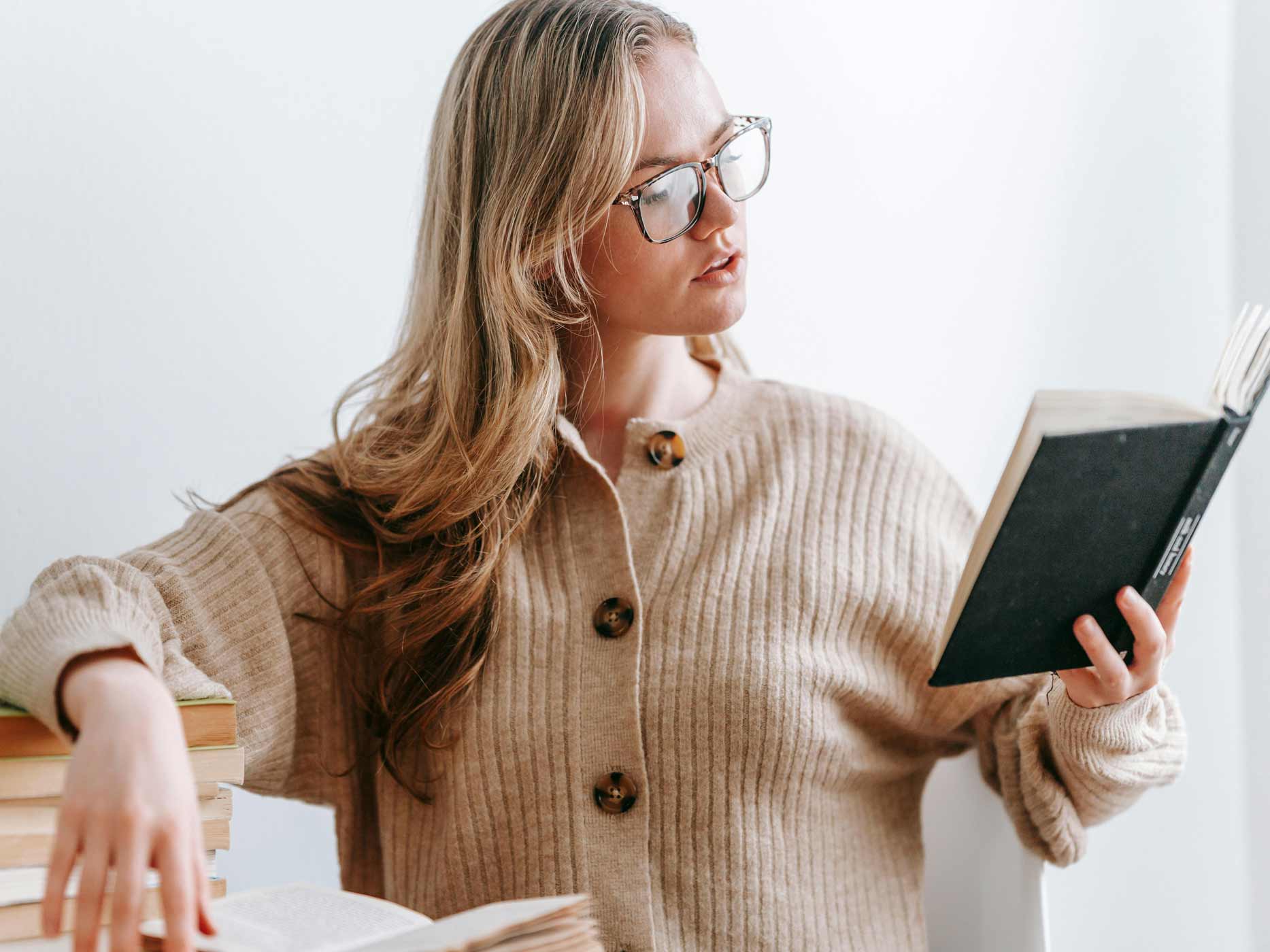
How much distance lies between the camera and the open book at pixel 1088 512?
940 millimetres

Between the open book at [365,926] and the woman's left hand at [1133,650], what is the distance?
0.49 m

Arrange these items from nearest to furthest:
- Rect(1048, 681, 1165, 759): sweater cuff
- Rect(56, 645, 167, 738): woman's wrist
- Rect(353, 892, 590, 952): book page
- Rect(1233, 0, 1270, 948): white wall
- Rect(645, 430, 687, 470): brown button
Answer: Rect(353, 892, 590, 952): book page < Rect(56, 645, 167, 738): woman's wrist < Rect(1048, 681, 1165, 759): sweater cuff < Rect(645, 430, 687, 470): brown button < Rect(1233, 0, 1270, 948): white wall

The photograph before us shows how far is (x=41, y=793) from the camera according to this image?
87 cm

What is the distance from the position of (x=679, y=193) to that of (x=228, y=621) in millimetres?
580

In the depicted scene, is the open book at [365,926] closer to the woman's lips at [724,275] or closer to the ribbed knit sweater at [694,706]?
the ribbed knit sweater at [694,706]

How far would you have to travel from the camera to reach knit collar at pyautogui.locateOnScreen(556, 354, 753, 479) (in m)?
1.30

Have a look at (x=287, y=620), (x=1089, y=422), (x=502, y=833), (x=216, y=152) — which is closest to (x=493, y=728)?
(x=502, y=833)

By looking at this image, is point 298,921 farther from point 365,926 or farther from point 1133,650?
point 1133,650

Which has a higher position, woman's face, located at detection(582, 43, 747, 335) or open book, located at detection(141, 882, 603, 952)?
woman's face, located at detection(582, 43, 747, 335)

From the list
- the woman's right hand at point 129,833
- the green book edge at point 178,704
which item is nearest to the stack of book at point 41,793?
the green book edge at point 178,704

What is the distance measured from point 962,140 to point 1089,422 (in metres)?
0.82

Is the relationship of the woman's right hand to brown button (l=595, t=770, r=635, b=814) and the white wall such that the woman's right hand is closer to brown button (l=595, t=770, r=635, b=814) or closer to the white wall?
brown button (l=595, t=770, r=635, b=814)

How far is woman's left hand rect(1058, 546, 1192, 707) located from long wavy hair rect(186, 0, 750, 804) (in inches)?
21.4

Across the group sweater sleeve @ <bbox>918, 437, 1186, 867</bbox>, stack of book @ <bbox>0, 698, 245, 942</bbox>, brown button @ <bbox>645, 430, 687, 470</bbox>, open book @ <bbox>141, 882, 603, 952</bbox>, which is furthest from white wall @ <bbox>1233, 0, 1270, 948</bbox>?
stack of book @ <bbox>0, 698, 245, 942</bbox>
